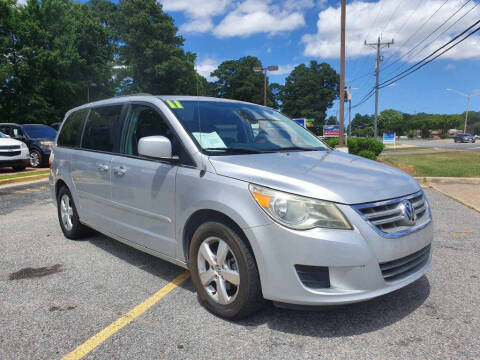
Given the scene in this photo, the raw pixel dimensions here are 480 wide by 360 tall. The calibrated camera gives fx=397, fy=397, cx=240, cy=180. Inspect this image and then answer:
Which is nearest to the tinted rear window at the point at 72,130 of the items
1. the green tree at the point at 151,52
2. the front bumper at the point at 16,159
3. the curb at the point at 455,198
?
the curb at the point at 455,198

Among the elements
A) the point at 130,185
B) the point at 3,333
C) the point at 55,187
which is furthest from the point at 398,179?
the point at 55,187

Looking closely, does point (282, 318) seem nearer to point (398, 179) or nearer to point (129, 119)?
point (398, 179)

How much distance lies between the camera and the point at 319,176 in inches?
110

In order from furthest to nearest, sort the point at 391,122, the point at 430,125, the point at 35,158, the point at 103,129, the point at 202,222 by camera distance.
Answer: the point at 391,122 → the point at 430,125 → the point at 35,158 → the point at 103,129 → the point at 202,222

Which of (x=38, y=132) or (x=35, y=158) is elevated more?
(x=38, y=132)

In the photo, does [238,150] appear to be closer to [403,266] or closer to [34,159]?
[403,266]

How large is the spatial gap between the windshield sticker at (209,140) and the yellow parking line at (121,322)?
136 cm

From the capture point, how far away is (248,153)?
3322 millimetres

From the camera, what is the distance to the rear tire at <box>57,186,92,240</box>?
5.06 m

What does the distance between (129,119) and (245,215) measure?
6.34 ft

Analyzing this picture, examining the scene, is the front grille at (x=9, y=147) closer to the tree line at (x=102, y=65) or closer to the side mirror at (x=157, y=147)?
the tree line at (x=102, y=65)

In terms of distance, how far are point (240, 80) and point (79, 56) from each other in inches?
1937

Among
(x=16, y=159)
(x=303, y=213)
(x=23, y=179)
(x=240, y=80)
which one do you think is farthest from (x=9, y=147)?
(x=240, y=80)

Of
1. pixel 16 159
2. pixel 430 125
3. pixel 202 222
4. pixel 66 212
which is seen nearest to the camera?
pixel 202 222
